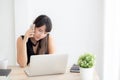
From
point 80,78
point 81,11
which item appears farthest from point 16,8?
point 80,78

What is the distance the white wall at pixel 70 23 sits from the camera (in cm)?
311

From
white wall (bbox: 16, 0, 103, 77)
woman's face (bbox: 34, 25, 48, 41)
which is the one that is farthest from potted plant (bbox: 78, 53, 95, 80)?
white wall (bbox: 16, 0, 103, 77)

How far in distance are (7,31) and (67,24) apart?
81 centimetres

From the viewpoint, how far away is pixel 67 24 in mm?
3256

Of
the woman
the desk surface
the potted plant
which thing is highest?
the woman

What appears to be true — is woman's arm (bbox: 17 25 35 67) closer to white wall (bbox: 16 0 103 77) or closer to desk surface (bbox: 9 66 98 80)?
desk surface (bbox: 9 66 98 80)

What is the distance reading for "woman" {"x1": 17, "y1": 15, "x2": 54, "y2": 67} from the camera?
2.54 m

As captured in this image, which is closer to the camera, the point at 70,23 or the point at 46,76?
the point at 46,76

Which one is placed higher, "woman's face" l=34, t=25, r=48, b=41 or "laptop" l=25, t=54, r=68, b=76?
"woman's face" l=34, t=25, r=48, b=41

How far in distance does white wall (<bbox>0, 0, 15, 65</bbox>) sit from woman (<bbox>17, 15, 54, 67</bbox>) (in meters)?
0.54

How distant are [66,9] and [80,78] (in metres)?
1.35
